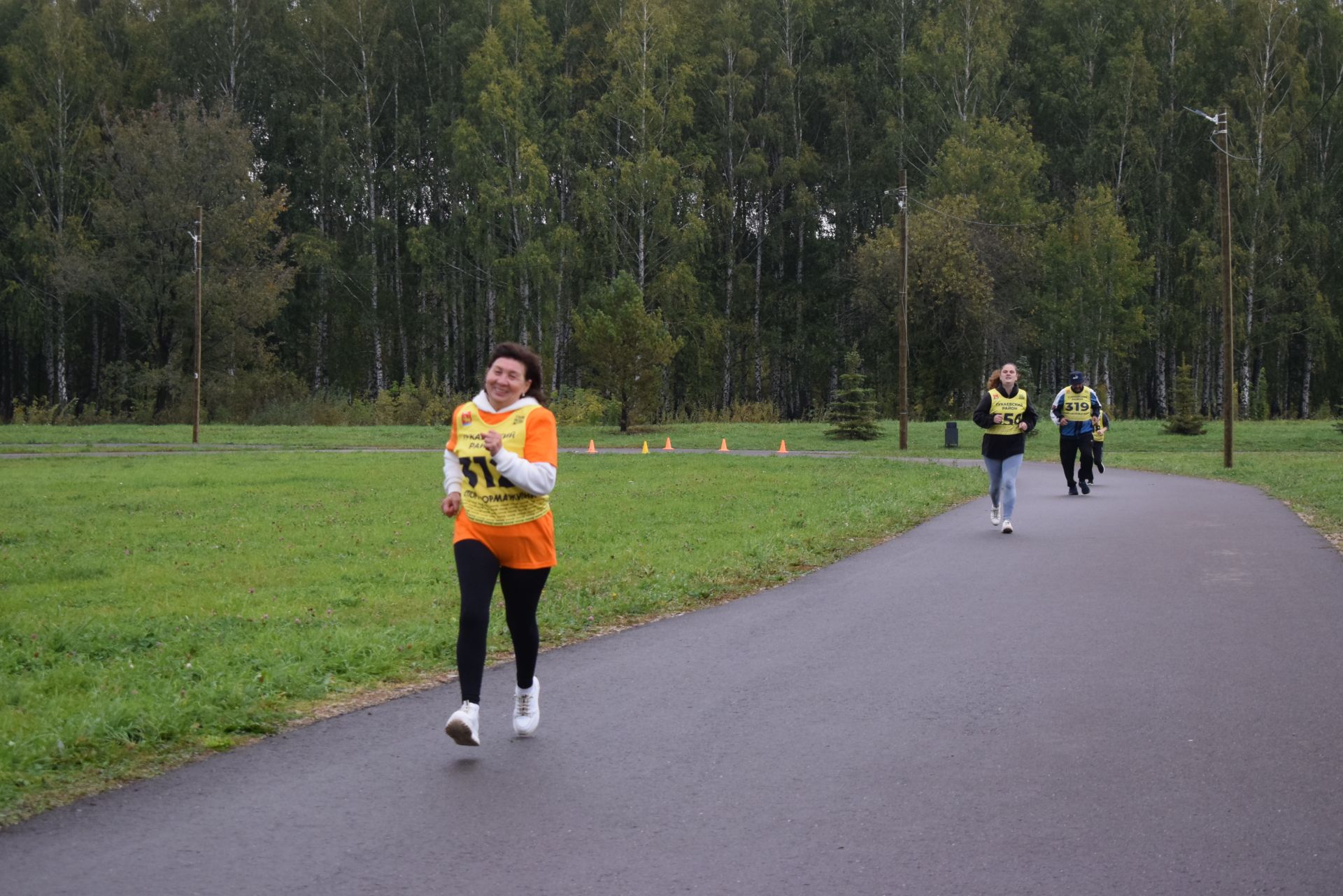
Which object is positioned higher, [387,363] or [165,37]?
[165,37]

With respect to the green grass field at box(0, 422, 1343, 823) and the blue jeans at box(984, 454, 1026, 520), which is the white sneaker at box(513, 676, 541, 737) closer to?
the green grass field at box(0, 422, 1343, 823)

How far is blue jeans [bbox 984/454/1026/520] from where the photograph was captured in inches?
618

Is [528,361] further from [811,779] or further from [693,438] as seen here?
[693,438]

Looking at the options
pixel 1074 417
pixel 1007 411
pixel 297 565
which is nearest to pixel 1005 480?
pixel 1007 411

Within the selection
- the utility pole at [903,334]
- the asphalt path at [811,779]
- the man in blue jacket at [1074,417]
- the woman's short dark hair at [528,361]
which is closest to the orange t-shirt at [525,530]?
the woman's short dark hair at [528,361]

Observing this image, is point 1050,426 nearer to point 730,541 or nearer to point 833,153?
point 833,153

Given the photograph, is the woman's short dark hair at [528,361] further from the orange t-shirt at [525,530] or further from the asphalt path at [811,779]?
the asphalt path at [811,779]

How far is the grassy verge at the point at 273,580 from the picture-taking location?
269 inches

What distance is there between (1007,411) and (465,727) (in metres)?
10.9

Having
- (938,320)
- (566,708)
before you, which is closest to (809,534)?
(566,708)

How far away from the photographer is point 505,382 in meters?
6.36

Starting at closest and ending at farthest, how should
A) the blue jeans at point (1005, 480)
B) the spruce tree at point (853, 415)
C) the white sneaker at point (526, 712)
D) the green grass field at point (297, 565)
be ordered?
1. the white sneaker at point (526, 712)
2. the green grass field at point (297, 565)
3. the blue jeans at point (1005, 480)
4. the spruce tree at point (853, 415)

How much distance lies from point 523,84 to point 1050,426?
2771 centimetres

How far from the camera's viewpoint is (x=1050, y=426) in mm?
46031
